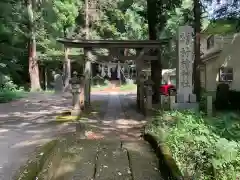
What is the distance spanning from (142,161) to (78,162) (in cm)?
128

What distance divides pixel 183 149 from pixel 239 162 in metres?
1.36

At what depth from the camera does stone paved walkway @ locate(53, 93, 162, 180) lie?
6.20 meters

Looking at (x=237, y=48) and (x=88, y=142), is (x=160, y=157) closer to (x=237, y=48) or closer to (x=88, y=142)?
(x=88, y=142)

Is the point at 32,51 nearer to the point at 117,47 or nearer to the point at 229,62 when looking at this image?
the point at 229,62

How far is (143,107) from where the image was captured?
1566cm

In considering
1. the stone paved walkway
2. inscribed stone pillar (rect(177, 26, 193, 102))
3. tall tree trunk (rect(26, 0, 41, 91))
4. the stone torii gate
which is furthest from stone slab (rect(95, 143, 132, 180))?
tall tree trunk (rect(26, 0, 41, 91))

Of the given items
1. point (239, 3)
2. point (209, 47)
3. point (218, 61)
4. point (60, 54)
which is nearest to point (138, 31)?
point (60, 54)

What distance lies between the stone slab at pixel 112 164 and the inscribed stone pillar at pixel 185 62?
18.7 ft

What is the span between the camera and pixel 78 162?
7000 millimetres

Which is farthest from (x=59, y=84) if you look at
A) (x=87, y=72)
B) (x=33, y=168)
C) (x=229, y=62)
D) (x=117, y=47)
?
(x=33, y=168)

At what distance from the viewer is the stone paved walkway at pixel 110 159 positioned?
620cm

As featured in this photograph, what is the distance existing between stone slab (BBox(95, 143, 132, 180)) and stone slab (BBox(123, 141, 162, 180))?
14 centimetres

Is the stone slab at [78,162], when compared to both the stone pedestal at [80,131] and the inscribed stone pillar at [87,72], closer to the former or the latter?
the stone pedestal at [80,131]

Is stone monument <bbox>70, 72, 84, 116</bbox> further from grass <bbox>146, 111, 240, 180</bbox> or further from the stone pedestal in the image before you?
grass <bbox>146, 111, 240, 180</bbox>
